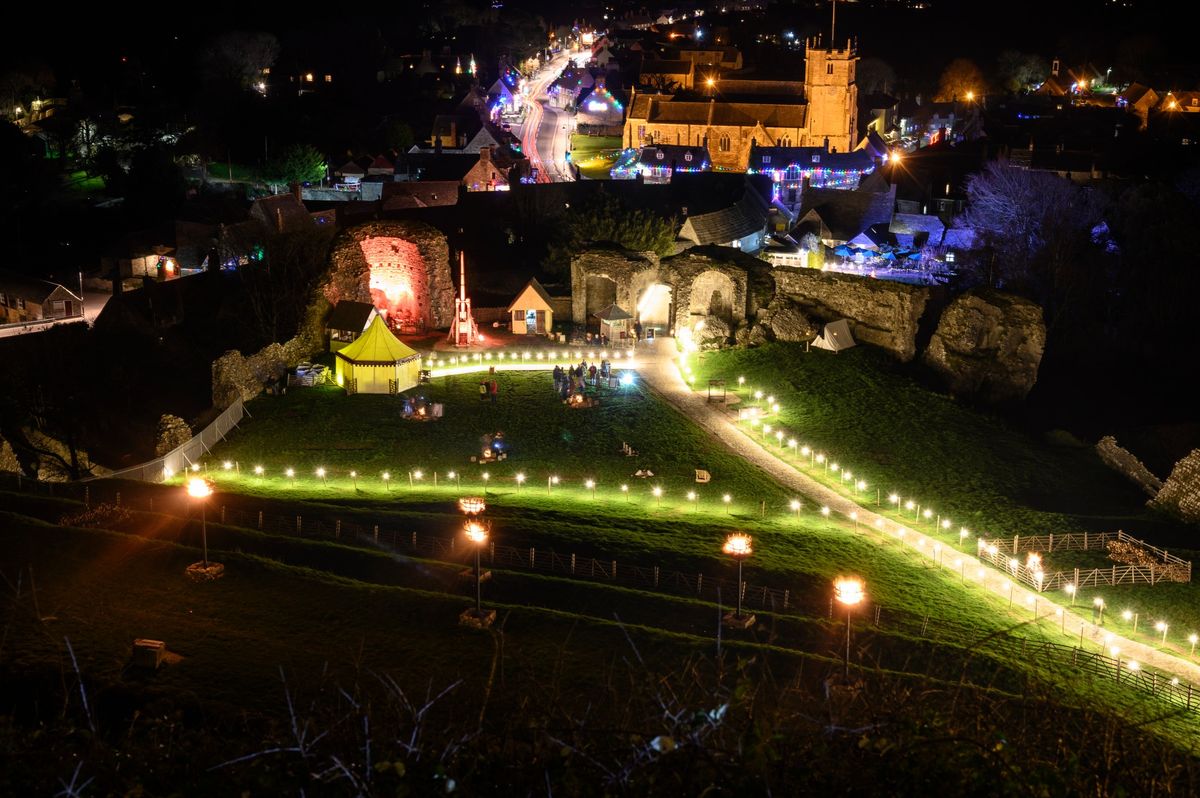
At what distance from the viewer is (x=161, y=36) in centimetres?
9031

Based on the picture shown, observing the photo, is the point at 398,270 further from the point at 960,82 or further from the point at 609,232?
the point at 960,82

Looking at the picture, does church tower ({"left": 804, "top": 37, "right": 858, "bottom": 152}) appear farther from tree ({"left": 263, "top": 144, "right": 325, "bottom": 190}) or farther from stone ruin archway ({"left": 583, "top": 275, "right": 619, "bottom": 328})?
stone ruin archway ({"left": 583, "top": 275, "right": 619, "bottom": 328})

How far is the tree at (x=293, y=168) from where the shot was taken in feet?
219

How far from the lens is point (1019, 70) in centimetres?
10238

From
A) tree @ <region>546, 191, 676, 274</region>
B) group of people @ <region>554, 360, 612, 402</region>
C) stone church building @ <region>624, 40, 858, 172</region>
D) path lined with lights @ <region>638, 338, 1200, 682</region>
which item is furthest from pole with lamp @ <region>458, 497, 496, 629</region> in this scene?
stone church building @ <region>624, 40, 858, 172</region>

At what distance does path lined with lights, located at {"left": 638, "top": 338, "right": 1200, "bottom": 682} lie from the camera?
871 inches

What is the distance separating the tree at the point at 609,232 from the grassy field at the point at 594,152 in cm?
2385

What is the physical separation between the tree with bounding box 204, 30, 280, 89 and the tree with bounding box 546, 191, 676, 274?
43.7 metres

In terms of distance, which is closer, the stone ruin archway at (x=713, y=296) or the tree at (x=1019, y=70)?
the stone ruin archway at (x=713, y=296)

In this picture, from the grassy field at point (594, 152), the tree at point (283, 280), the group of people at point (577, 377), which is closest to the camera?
the group of people at point (577, 377)

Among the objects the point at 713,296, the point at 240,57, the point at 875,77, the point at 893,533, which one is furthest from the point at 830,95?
the point at 893,533

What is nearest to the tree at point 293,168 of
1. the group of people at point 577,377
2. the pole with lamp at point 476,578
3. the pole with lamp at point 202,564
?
the group of people at point 577,377

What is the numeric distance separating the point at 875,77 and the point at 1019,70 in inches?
489

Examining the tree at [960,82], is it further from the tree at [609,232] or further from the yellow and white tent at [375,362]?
the yellow and white tent at [375,362]
